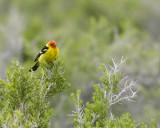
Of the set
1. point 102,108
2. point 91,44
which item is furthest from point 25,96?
point 91,44

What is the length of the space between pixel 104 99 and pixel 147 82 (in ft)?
30.6

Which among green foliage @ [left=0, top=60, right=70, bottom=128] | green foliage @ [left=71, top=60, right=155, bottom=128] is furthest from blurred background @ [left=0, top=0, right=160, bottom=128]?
green foliage @ [left=71, top=60, right=155, bottom=128]

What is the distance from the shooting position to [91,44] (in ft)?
64.5

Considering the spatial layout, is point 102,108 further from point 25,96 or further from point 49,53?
point 49,53

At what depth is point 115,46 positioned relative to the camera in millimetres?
18859

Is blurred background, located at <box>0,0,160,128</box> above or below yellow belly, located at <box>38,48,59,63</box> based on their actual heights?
above

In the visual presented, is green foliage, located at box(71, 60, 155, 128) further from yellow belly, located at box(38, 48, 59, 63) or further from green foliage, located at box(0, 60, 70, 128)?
yellow belly, located at box(38, 48, 59, 63)

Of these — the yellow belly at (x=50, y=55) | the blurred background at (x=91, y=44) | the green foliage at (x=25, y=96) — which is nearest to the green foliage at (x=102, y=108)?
the green foliage at (x=25, y=96)

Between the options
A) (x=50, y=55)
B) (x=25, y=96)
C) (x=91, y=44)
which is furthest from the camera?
(x=91, y=44)

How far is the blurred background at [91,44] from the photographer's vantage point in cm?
1441

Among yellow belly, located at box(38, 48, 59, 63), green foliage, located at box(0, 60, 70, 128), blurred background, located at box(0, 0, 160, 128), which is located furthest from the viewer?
blurred background, located at box(0, 0, 160, 128)

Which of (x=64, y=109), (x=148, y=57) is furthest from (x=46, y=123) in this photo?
(x=148, y=57)

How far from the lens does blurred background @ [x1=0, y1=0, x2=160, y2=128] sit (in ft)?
47.3

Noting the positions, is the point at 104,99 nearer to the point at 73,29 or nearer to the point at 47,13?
the point at 73,29
